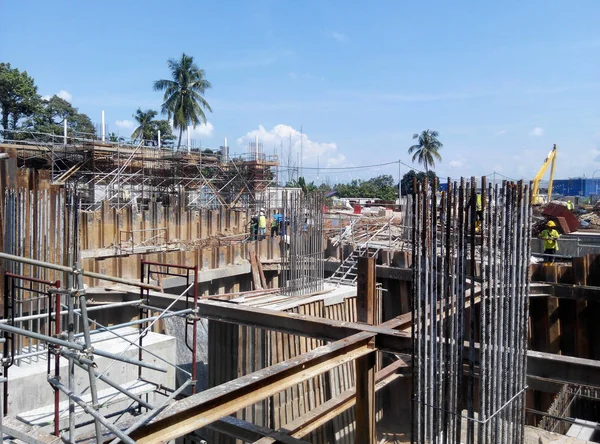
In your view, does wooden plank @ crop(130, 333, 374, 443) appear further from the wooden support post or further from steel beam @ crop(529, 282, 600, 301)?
steel beam @ crop(529, 282, 600, 301)

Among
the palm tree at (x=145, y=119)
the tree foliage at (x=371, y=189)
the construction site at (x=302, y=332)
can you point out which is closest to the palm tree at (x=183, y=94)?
the palm tree at (x=145, y=119)

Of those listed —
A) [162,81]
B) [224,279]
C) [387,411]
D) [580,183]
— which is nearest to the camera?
[387,411]

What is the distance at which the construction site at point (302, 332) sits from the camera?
444cm

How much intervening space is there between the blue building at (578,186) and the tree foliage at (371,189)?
28.6 metres

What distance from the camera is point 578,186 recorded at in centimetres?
8581

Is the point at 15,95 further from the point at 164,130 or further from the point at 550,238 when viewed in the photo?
the point at 550,238

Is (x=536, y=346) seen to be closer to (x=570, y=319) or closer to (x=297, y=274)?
(x=570, y=319)

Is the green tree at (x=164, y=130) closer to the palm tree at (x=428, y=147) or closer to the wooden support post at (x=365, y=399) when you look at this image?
the palm tree at (x=428, y=147)

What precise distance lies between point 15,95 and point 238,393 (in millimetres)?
50344

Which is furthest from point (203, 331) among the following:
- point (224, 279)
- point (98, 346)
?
point (98, 346)

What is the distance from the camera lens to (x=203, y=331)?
45.6ft

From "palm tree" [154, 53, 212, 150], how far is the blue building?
60.6 m

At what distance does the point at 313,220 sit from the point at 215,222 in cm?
1088

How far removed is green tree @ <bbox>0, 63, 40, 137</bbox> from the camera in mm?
44703
